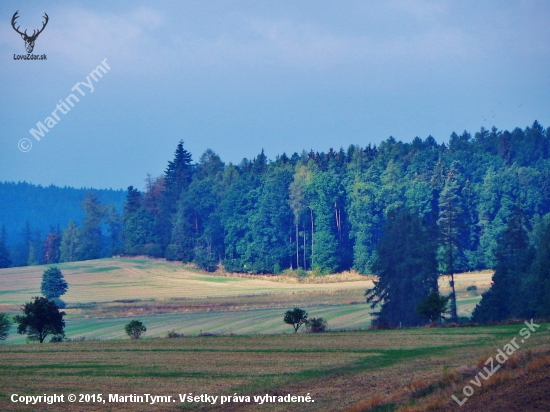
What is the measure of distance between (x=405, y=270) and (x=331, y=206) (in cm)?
5746

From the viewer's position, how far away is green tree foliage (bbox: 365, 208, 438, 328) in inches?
2386

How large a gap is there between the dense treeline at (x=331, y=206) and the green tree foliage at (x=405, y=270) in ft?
130

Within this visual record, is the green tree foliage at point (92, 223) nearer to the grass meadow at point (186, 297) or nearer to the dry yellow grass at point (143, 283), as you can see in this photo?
the grass meadow at point (186, 297)

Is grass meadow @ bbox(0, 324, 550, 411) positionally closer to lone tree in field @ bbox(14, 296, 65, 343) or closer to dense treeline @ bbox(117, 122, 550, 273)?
lone tree in field @ bbox(14, 296, 65, 343)

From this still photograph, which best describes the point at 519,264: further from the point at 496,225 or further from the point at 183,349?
the point at 496,225

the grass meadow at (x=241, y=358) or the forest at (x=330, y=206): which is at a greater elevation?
the forest at (x=330, y=206)

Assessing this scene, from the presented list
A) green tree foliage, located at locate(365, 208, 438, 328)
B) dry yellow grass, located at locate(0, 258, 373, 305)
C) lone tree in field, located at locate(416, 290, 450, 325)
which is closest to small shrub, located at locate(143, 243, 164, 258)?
dry yellow grass, located at locate(0, 258, 373, 305)

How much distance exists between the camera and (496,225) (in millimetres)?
109562

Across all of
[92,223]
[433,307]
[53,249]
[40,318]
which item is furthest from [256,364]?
[53,249]

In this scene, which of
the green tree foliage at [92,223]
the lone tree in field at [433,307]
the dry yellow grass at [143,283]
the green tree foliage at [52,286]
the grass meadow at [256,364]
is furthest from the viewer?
the green tree foliage at [92,223]

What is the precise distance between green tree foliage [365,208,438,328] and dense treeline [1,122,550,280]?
39728 millimetres

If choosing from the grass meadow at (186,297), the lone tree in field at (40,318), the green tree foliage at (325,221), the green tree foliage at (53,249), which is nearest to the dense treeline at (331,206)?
the green tree foliage at (325,221)

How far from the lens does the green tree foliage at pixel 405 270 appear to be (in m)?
60.6

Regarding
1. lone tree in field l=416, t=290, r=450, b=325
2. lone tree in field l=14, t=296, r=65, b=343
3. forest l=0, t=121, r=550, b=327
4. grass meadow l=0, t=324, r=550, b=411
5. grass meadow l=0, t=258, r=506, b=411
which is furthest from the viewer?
forest l=0, t=121, r=550, b=327
